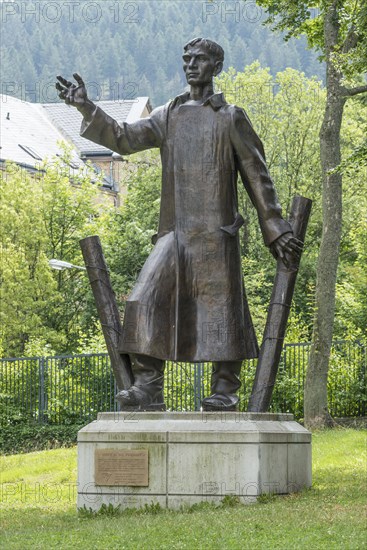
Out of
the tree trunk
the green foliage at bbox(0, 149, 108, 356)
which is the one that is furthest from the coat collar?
the green foliage at bbox(0, 149, 108, 356)

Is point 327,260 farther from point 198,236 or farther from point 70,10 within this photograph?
point 70,10

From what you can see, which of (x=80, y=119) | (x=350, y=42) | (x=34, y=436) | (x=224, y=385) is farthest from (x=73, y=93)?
(x=80, y=119)

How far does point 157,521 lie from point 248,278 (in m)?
33.2

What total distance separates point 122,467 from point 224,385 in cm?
145

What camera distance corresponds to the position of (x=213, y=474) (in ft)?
34.8

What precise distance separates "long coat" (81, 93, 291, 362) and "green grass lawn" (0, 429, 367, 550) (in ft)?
5.44

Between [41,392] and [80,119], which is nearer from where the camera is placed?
[41,392]

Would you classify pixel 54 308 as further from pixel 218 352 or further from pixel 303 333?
pixel 218 352

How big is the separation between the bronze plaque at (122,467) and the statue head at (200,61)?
144 inches

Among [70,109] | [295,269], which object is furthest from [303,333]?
[70,109]

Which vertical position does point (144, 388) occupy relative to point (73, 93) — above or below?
below

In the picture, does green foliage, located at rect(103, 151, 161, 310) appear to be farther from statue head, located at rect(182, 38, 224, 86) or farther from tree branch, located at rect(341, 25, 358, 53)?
statue head, located at rect(182, 38, 224, 86)

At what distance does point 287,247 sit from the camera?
11672mm

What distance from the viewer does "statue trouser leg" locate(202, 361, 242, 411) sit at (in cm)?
1149
